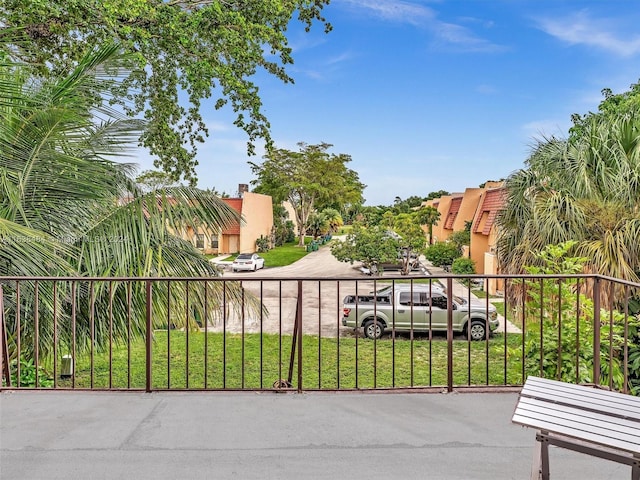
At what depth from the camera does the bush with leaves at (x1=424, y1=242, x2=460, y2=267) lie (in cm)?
2105

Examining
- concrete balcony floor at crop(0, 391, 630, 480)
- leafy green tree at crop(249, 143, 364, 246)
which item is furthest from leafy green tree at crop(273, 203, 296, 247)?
concrete balcony floor at crop(0, 391, 630, 480)

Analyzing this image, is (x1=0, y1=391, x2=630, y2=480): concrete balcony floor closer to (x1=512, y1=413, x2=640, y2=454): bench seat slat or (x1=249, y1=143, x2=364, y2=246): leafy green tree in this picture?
(x1=512, y1=413, x2=640, y2=454): bench seat slat

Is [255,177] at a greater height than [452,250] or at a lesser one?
greater

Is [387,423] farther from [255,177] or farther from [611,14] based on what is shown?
[255,177]

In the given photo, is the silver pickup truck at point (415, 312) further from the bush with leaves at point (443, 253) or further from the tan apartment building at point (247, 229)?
the tan apartment building at point (247, 229)

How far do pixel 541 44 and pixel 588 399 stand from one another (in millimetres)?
17669

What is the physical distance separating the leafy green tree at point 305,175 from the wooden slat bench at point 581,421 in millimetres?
29916

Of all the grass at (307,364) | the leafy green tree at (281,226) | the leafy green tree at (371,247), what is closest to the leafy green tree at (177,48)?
the grass at (307,364)

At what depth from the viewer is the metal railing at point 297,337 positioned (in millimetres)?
2998

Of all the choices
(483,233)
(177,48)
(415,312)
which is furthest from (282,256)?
(177,48)

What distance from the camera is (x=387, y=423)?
96.8 inches

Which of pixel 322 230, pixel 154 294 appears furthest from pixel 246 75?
pixel 322 230

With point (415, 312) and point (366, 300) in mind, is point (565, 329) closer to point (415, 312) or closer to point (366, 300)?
point (366, 300)

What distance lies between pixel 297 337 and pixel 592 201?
14.7ft
